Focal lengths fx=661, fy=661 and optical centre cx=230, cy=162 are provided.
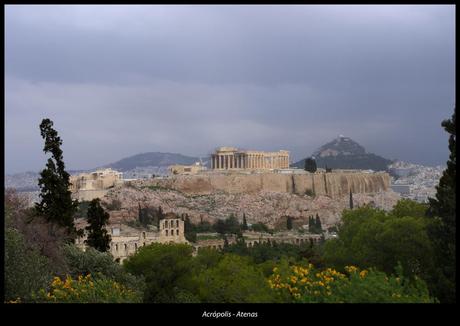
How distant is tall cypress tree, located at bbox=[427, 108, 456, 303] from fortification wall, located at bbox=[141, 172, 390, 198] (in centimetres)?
7726

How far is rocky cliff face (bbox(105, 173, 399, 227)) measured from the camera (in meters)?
81.6

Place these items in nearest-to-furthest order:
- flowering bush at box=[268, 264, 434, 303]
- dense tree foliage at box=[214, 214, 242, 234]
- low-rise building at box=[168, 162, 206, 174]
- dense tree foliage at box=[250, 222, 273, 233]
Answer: flowering bush at box=[268, 264, 434, 303]
dense tree foliage at box=[214, 214, 242, 234]
dense tree foliage at box=[250, 222, 273, 233]
low-rise building at box=[168, 162, 206, 174]

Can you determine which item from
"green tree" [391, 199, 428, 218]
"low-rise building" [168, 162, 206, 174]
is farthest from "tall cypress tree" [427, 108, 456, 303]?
"low-rise building" [168, 162, 206, 174]

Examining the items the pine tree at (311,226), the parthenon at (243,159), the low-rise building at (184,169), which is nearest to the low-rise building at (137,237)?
the pine tree at (311,226)

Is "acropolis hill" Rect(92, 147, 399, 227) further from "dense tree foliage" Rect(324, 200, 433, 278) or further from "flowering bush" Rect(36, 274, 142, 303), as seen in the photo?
"flowering bush" Rect(36, 274, 142, 303)

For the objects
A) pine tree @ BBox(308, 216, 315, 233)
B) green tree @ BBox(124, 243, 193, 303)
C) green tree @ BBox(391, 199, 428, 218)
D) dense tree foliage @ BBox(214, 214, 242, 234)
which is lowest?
pine tree @ BBox(308, 216, 315, 233)

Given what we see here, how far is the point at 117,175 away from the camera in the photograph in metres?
92.5

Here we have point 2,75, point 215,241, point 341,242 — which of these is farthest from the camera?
point 215,241

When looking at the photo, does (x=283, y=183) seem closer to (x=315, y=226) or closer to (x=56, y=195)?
(x=315, y=226)

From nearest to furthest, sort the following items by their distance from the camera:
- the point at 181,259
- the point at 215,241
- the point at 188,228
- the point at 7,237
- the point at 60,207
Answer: the point at 7,237
the point at 181,259
the point at 60,207
the point at 215,241
the point at 188,228

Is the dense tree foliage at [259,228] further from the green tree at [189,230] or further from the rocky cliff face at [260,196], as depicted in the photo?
the green tree at [189,230]
